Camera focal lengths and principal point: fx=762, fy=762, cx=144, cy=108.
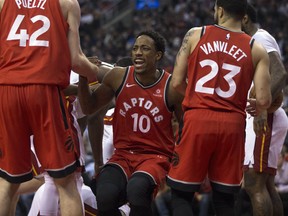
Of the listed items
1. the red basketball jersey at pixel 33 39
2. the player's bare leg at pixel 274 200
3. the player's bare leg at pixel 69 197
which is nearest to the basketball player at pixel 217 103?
the player's bare leg at pixel 69 197

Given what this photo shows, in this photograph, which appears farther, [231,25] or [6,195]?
[231,25]

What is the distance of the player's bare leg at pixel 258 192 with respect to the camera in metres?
7.34

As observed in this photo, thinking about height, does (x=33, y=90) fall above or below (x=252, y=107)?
above

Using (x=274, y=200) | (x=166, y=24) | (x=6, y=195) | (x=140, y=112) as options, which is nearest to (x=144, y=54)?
(x=140, y=112)

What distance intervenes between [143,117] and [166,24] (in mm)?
18648

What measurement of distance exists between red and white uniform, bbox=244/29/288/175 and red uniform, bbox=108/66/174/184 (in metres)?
0.98

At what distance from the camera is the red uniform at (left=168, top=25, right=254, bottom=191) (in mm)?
6355

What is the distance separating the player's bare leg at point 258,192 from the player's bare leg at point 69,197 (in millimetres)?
1964

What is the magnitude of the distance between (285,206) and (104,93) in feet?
14.3

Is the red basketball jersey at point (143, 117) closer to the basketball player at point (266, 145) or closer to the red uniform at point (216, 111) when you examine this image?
the red uniform at point (216, 111)

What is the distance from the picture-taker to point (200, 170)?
21.1 ft

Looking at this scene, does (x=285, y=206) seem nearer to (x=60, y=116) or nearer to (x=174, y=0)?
(x=60, y=116)

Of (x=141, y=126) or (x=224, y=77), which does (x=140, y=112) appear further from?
(x=224, y=77)

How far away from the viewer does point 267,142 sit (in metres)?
7.61
